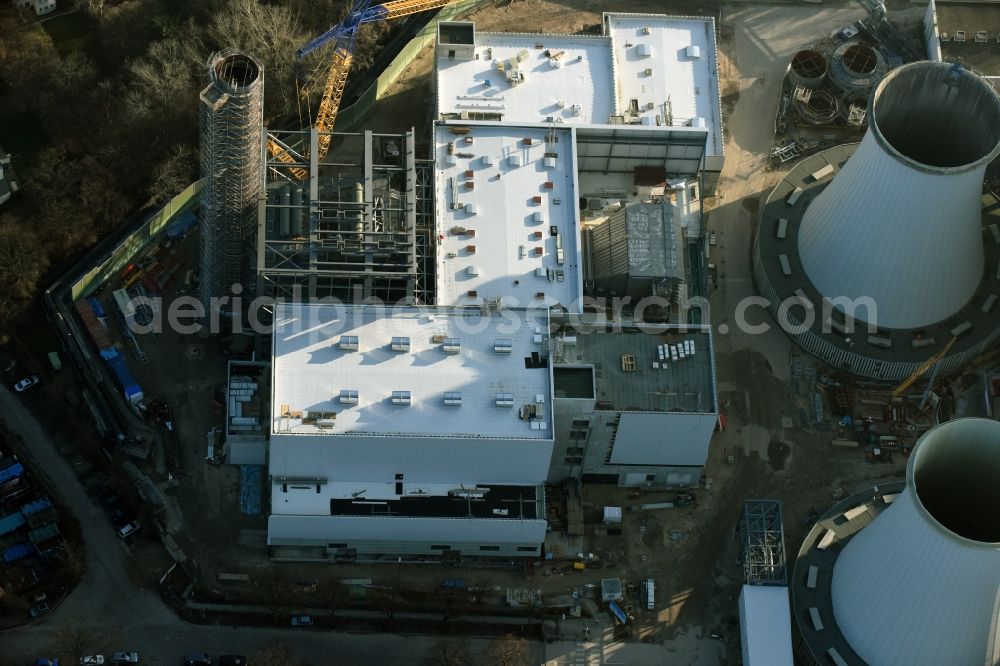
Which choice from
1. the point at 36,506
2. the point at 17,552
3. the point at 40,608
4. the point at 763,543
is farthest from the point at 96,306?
the point at 763,543

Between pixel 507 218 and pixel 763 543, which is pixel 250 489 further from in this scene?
pixel 763 543

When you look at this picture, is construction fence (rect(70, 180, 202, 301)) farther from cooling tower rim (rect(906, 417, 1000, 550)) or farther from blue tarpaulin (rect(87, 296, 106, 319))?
cooling tower rim (rect(906, 417, 1000, 550))

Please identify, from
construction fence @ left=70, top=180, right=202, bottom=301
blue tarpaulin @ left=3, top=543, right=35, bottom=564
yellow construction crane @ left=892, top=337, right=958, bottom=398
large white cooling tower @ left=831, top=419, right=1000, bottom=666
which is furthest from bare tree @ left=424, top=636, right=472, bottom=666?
construction fence @ left=70, top=180, right=202, bottom=301

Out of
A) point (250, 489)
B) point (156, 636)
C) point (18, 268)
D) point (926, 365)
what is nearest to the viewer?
point (156, 636)

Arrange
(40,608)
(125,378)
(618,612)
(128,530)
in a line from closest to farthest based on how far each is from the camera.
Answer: (40,608) < (618,612) < (128,530) < (125,378)

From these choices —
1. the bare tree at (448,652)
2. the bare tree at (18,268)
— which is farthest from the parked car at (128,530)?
the bare tree at (448,652)

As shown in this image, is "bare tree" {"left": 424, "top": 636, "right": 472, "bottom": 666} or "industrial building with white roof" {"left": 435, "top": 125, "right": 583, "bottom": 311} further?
"industrial building with white roof" {"left": 435, "top": 125, "right": 583, "bottom": 311}
